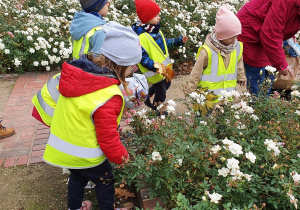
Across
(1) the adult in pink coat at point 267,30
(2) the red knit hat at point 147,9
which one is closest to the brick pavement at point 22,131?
(2) the red knit hat at point 147,9

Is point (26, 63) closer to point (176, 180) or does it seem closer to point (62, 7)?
point (62, 7)

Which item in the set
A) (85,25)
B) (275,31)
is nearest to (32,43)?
(85,25)

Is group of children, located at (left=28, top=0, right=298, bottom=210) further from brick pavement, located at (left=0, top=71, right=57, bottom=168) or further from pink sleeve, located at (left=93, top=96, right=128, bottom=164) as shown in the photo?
brick pavement, located at (left=0, top=71, right=57, bottom=168)

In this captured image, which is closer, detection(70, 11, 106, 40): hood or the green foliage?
detection(70, 11, 106, 40): hood

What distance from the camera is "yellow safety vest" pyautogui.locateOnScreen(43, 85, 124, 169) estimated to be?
186 cm

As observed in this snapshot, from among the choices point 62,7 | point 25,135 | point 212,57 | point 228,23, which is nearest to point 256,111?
point 212,57

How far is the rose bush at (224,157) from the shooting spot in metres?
1.85

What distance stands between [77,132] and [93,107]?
246 millimetres

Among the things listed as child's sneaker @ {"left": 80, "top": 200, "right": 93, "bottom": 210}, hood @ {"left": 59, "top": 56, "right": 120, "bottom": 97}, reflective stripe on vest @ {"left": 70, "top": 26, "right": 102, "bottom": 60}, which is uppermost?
hood @ {"left": 59, "top": 56, "right": 120, "bottom": 97}

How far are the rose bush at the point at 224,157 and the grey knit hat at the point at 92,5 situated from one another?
46.1 inches

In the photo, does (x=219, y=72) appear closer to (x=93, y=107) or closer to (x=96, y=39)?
(x=96, y=39)

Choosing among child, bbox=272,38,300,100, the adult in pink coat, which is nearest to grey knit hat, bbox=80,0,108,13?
the adult in pink coat

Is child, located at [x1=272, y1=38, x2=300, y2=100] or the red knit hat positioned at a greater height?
the red knit hat

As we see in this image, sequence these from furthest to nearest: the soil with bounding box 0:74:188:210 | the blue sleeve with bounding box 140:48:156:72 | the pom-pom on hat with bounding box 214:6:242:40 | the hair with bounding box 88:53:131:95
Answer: the blue sleeve with bounding box 140:48:156:72, the pom-pom on hat with bounding box 214:6:242:40, the soil with bounding box 0:74:188:210, the hair with bounding box 88:53:131:95
